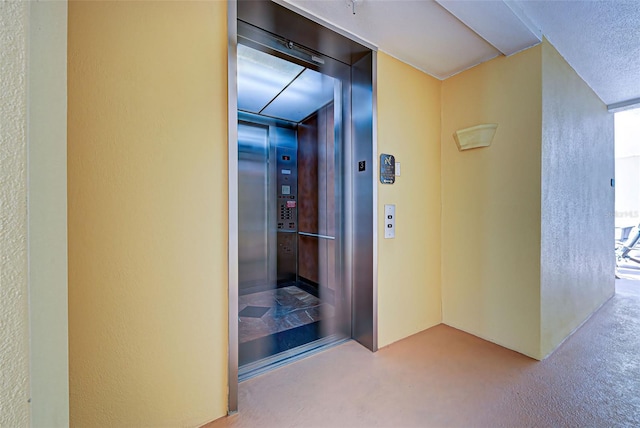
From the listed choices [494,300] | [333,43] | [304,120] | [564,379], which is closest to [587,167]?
[494,300]

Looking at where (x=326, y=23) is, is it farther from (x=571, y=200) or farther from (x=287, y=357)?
(x=571, y=200)

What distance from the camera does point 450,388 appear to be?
173 centimetres

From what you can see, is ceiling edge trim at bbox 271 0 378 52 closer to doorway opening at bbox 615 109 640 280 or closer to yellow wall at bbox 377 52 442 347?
yellow wall at bbox 377 52 442 347

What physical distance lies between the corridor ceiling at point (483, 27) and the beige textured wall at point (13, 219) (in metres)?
1.60

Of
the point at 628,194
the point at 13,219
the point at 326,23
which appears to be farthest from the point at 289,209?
the point at 628,194

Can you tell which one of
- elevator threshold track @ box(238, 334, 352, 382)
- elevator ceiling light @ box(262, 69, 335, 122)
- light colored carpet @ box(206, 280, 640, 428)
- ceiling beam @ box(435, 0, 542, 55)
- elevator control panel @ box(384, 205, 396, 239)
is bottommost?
light colored carpet @ box(206, 280, 640, 428)

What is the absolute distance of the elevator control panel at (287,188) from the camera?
385 centimetres

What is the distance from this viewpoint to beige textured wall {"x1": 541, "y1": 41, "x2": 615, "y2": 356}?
213 centimetres

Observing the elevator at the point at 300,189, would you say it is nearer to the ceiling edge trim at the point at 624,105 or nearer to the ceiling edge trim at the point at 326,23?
the ceiling edge trim at the point at 326,23

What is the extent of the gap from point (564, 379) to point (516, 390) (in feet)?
1.47

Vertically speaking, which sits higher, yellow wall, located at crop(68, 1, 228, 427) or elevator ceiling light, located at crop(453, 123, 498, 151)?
elevator ceiling light, located at crop(453, 123, 498, 151)

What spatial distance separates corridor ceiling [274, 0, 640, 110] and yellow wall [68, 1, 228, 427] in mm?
869

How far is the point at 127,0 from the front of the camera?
1.22 metres

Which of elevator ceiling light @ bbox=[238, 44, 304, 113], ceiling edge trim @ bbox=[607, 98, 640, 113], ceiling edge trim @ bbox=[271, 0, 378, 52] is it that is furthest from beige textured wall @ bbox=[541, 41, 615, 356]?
elevator ceiling light @ bbox=[238, 44, 304, 113]
